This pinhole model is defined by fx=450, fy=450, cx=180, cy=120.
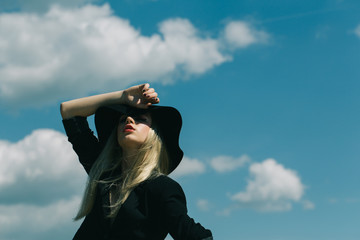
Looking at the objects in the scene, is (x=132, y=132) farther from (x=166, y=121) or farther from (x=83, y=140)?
(x=83, y=140)

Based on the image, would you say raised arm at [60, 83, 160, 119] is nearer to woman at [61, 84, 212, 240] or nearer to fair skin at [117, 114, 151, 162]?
woman at [61, 84, 212, 240]

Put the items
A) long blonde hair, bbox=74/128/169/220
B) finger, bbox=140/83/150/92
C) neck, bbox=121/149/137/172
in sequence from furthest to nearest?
neck, bbox=121/149/137/172 → finger, bbox=140/83/150/92 → long blonde hair, bbox=74/128/169/220

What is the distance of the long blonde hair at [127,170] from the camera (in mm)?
4598

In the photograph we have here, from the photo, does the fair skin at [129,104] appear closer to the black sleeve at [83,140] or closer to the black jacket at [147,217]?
the black sleeve at [83,140]

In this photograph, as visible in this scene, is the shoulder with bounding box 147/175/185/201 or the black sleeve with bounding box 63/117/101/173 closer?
the shoulder with bounding box 147/175/185/201

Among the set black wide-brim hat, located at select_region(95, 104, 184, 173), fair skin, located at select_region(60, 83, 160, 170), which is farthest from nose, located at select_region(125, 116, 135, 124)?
black wide-brim hat, located at select_region(95, 104, 184, 173)

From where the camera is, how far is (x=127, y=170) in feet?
15.7

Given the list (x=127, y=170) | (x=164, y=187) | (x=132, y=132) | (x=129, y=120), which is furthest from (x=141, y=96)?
(x=164, y=187)

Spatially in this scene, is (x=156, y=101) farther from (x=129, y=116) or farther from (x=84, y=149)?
(x=84, y=149)

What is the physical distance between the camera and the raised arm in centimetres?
474

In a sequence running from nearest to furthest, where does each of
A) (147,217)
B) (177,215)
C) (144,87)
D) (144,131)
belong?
(177,215)
(147,217)
(144,87)
(144,131)

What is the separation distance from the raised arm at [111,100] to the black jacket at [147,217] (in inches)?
33.1

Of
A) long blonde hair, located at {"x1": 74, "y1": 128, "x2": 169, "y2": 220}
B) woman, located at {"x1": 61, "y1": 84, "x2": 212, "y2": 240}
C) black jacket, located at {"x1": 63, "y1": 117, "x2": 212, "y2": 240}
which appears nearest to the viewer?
black jacket, located at {"x1": 63, "y1": 117, "x2": 212, "y2": 240}

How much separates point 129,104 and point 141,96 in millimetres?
181
